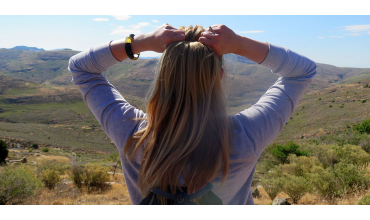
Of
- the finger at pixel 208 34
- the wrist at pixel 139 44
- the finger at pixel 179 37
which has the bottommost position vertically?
the wrist at pixel 139 44

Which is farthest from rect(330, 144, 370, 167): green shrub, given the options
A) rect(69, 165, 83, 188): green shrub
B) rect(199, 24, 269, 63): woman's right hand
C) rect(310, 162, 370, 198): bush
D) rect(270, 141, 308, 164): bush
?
rect(69, 165, 83, 188): green shrub

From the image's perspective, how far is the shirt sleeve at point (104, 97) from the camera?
1.07 m

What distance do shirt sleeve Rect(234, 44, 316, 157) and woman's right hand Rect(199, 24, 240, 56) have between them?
238mm

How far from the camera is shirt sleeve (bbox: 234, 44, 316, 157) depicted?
104 centimetres

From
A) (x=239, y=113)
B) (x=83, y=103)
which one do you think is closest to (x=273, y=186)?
(x=239, y=113)

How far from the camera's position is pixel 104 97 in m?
1.15

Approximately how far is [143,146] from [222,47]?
557mm

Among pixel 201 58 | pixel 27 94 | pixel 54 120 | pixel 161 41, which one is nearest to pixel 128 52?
pixel 161 41

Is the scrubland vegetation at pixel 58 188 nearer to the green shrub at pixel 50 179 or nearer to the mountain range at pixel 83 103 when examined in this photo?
the green shrub at pixel 50 179

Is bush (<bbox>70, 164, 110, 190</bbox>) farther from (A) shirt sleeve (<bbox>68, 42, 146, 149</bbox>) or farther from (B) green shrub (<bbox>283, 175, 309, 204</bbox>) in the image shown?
(A) shirt sleeve (<bbox>68, 42, 146, 149</bbox>)

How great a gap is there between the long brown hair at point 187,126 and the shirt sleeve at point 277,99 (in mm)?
140

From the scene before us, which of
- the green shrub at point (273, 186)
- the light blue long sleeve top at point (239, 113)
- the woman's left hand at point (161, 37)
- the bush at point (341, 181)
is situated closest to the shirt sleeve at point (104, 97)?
the light blue long sleeve top at point (239, 113)

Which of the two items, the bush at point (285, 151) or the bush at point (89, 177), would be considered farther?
the bush at point (285, 151)

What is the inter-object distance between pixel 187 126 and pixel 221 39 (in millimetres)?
412
